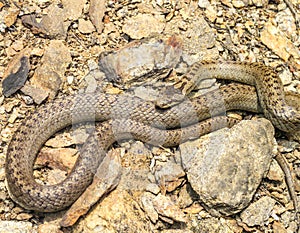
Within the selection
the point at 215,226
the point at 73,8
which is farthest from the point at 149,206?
the point at 73,8

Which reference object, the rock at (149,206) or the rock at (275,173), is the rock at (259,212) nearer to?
the rock at (275,173)

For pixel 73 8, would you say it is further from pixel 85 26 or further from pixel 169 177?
pixel 169 177

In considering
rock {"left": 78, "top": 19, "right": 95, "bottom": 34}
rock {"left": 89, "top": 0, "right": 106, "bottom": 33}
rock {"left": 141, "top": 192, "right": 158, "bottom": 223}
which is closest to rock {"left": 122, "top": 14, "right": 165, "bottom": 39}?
rock {"left": 89, "top": 0, "right": 106, "bottom": 33}

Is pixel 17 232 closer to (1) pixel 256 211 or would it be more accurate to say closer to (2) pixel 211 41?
(1) pixel 256 211

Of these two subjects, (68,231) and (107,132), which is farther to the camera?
(107,132)

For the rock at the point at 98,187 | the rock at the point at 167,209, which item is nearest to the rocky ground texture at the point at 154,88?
the rock at the point at 167,209

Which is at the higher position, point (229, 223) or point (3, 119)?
point (3, 119)

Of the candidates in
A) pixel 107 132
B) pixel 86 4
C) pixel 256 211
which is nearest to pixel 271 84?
pixel 256 211
